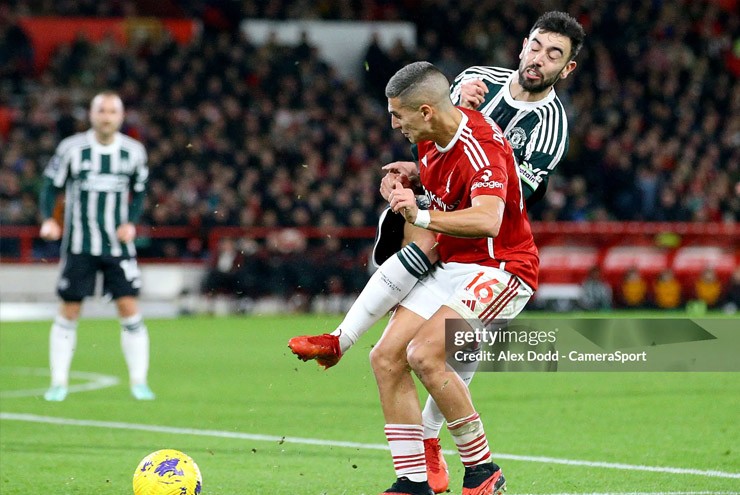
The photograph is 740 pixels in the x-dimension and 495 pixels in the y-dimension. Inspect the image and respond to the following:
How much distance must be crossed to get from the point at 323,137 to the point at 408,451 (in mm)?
18758

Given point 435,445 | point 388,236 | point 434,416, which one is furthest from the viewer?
point 388,236

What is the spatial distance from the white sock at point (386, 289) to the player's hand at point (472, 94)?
0.76m

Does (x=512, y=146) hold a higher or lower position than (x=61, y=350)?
higher

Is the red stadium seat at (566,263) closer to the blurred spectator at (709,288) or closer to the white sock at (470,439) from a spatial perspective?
the blurred spectator at (709,288)

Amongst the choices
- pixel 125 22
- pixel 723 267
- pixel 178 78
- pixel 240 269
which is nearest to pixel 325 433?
pixel 240 269

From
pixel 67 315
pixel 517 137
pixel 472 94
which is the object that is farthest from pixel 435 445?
pixel 67 315

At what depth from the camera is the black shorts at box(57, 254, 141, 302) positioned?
33.8 ft

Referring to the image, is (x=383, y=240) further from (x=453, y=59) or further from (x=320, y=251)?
(x=453, y=59)

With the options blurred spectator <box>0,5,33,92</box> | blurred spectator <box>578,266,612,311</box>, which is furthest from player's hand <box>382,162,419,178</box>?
blurred spectator <box>0,5,33,92</box>

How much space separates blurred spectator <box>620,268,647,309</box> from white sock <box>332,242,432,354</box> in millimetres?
16441

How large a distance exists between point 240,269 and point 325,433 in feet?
41.5

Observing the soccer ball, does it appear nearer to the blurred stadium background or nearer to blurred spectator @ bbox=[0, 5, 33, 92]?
the blurred stadium background

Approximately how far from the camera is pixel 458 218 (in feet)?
17.2

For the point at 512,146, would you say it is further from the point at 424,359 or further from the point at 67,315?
the point at 67,315
